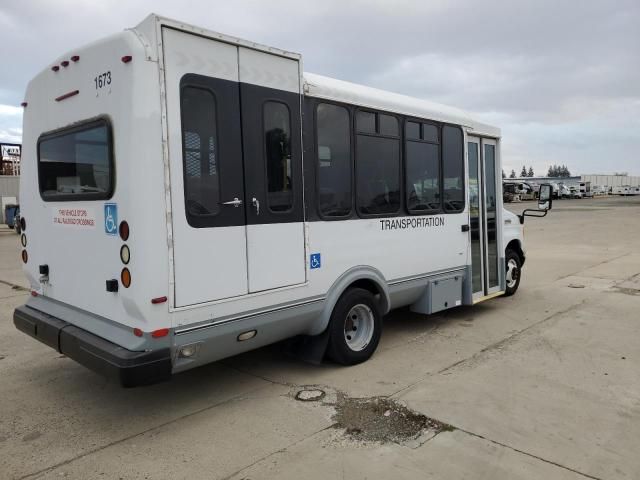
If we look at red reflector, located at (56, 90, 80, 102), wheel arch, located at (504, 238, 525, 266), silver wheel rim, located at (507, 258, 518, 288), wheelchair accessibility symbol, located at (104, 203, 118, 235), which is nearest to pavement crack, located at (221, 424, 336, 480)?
wheelchair accessibility symbol, located at (104, 203, 118, 235)

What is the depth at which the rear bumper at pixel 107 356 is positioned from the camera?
3355mm

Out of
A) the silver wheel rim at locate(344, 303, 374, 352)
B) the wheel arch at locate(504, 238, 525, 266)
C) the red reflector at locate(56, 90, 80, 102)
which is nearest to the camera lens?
the red reflector at locate(56, 90, 80, 102)

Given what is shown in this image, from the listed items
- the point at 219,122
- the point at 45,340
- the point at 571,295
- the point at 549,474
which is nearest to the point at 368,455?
the point at 549,474

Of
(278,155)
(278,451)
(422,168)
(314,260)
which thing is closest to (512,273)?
(422,168)

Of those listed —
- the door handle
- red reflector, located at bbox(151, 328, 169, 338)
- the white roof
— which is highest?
the white roof

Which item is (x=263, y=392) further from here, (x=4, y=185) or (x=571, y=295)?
(x=4, y=185)

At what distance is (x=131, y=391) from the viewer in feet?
14.8

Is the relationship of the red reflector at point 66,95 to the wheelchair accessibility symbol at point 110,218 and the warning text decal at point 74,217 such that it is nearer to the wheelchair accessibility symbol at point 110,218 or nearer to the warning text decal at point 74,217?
the warning text decal at point 74,217

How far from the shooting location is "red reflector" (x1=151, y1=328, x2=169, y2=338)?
11.3 ft

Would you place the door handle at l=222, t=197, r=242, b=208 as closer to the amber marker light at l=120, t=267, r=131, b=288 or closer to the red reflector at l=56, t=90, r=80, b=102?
the amber marker light at l=120, t=267, r=131, b=288

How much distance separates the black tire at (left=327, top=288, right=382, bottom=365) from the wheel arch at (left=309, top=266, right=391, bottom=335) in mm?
80

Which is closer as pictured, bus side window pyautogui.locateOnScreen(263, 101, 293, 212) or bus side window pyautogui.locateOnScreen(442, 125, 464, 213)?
bus side window pyautogui.locateOnScreen(263, 101, 293, 212)

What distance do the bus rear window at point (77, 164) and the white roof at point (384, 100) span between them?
1731 millimetres

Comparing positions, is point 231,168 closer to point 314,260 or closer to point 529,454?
point 314,260
